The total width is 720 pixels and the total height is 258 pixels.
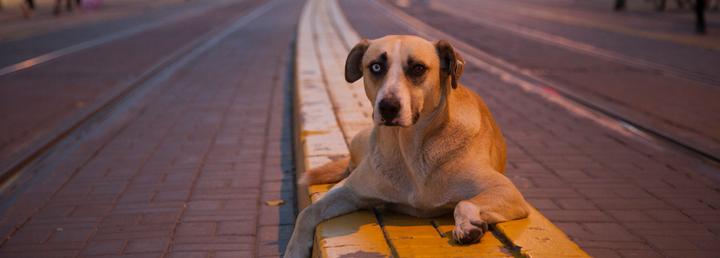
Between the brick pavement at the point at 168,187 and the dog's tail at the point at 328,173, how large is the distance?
28 cm

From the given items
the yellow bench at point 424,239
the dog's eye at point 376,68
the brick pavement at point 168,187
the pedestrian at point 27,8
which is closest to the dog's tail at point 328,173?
the brick pavement at point 168,187

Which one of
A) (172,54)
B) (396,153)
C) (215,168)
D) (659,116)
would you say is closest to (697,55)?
(659,116)

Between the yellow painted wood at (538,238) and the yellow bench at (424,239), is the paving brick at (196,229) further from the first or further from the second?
the yellow painted wood at (538,238)

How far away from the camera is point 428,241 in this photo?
155 inches

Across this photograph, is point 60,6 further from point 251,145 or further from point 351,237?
A: point 351,237

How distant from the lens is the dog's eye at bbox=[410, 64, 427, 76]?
3.98m

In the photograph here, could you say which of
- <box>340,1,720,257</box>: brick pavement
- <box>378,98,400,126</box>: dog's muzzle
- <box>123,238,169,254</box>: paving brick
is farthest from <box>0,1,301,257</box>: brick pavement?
<box>340,1,720,257</box>: brick pavement

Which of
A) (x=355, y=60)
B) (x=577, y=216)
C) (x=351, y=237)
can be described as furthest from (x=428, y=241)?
(x=577, y=216)

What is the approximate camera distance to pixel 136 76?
13016 mm

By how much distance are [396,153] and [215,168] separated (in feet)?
9.21

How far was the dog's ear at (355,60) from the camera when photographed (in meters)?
4.32

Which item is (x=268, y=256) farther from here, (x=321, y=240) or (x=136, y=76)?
(x=136, y=76)

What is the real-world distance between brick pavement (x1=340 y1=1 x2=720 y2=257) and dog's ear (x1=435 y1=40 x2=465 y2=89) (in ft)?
4.22

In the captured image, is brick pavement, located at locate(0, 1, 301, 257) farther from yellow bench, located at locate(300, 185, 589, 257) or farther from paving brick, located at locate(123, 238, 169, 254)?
yellow bench, located at locate(300, 185, 589, 257)
